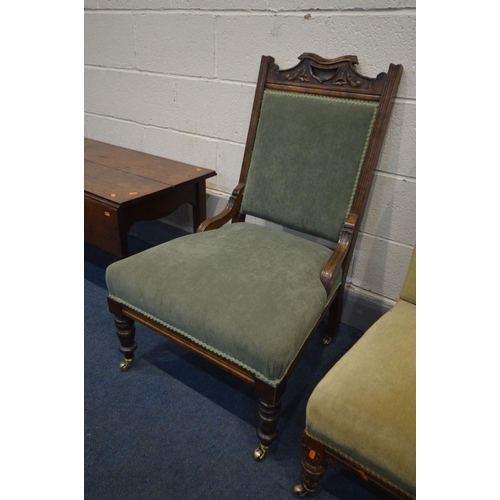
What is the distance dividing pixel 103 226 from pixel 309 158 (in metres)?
0.76

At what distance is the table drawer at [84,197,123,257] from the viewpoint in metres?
1.32

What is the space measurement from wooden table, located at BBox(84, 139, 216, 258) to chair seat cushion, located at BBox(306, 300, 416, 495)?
34.6 inches

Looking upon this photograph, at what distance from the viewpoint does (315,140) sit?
1239 mm

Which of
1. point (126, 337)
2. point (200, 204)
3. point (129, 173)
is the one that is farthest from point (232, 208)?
point (126, 337)

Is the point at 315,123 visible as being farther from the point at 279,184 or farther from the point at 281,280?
the point at 281,280

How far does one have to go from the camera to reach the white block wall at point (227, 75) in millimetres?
1221

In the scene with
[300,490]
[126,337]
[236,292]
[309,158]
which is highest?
[309,158]

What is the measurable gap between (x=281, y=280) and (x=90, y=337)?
92 cm

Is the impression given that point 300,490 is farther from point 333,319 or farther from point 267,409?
point 333,319

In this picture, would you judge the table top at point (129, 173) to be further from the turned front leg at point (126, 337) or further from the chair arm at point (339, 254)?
the chair arm at point (339, 254)

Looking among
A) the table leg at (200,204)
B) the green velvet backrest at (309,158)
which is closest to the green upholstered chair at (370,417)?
the green velvet backrest at (309,158)

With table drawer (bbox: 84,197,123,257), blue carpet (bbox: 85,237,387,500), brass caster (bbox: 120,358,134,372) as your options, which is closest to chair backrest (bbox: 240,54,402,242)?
table drawer (bbox: 84,197,123,257)

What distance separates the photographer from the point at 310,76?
126cm

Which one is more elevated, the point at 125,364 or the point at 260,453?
the point at 125,364
